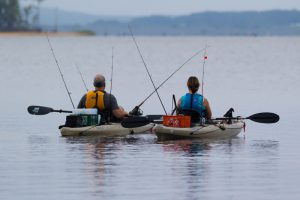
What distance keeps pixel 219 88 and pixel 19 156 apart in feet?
95.6

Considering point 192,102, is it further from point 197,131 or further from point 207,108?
point 197,131

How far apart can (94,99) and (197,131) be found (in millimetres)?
2135

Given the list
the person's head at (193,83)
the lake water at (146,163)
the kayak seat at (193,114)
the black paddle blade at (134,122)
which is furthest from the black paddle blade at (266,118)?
the black paddle blade at (134,122)

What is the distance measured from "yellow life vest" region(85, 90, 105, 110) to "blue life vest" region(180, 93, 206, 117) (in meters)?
1.65

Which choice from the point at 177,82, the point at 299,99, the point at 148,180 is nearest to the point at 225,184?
the point at 148,180

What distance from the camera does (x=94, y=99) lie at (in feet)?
84.2

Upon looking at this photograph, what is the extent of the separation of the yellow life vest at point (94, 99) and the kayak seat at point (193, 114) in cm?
164

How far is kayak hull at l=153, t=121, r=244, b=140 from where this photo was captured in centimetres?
2503

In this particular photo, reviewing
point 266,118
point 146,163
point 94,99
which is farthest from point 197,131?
point 146,163

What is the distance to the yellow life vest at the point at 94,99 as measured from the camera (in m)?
25.6

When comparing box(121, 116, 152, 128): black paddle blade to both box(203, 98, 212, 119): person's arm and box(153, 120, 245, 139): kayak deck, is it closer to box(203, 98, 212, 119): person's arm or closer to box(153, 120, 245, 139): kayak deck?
box(153, 120, 245, 139): kayak deck

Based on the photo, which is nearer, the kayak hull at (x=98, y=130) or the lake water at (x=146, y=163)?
the lake water at (x=146, y=163)

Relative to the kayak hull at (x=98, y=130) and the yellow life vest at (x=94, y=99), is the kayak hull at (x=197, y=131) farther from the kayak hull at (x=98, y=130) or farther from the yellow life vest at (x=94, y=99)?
the yellow life vest at (x=94, y=99)

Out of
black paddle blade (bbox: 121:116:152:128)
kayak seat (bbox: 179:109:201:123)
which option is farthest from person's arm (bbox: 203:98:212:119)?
black paddle blade (bbox: 121:116:152:128)
